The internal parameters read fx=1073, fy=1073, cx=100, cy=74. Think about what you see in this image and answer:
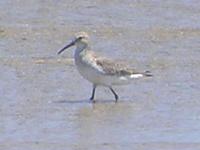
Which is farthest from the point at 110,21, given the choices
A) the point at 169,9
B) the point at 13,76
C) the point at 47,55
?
the point at 13,76

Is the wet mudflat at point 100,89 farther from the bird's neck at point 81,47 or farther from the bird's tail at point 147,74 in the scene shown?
the bird's neck at point 81,47

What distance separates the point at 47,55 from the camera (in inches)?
535

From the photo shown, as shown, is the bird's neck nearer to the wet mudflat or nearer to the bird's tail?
the wet mudflat

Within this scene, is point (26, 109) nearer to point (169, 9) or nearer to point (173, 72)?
point (173, 72)

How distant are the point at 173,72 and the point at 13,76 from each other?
1918mm

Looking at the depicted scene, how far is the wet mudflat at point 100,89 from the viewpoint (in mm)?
9852

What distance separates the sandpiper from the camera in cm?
1173

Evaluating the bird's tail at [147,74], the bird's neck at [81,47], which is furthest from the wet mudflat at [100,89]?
the bird's neck at [81,47]

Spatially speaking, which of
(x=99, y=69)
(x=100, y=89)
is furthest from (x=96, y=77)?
(x=100, y=89)

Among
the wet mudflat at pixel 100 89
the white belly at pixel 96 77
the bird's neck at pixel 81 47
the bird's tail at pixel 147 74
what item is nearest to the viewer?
the wet mudflat at pixel 100 89

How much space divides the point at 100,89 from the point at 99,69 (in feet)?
2.02

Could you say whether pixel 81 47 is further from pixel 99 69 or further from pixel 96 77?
pixel 96 77

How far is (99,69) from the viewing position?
465 inches

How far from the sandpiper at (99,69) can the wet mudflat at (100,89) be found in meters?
0.17
